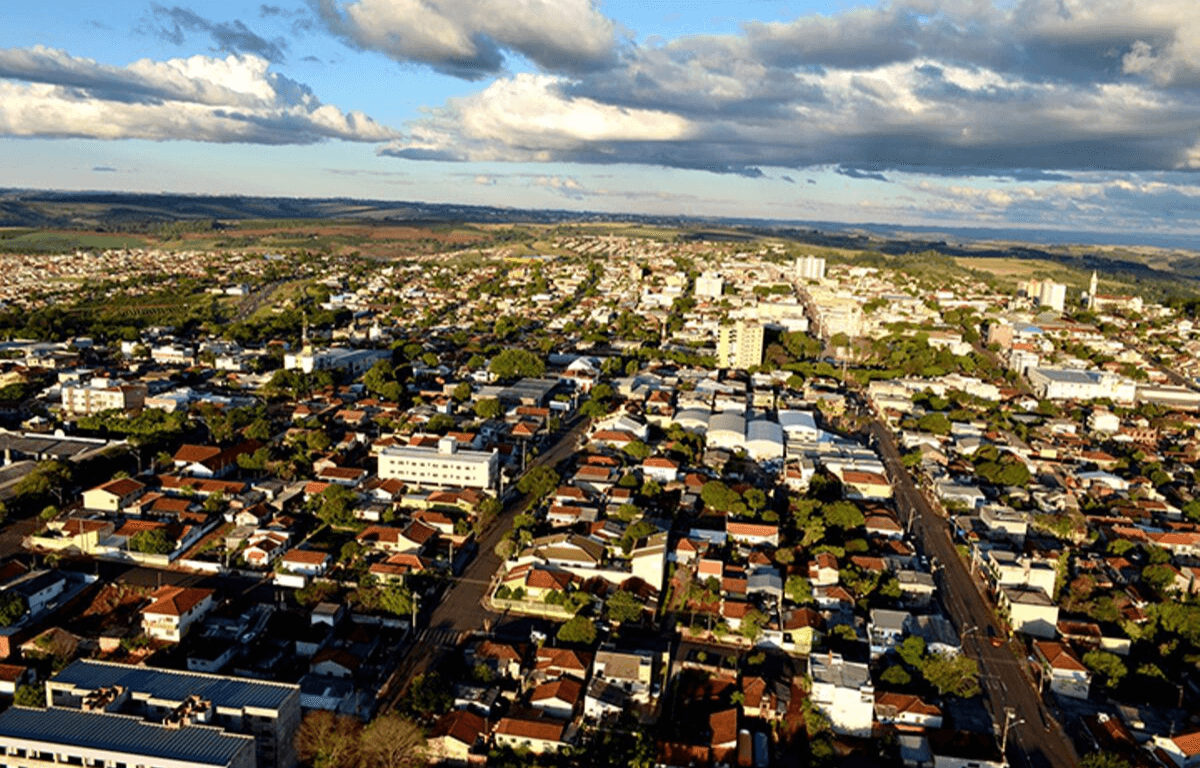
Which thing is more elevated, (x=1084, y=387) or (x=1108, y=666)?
(x=1084, y=387)

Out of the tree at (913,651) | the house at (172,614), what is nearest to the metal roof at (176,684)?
the house at (172,614)

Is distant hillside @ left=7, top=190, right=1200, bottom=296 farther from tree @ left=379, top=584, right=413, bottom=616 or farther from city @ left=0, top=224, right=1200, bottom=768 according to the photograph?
tree @ left=379, top=584, right=413, bottom=616

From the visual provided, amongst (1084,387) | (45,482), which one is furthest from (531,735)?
(1084,387)

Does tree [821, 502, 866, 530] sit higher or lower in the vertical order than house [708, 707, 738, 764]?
higher

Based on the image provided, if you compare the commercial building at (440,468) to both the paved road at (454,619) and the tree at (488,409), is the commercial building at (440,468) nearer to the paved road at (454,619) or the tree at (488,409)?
the paved road at (454,619)

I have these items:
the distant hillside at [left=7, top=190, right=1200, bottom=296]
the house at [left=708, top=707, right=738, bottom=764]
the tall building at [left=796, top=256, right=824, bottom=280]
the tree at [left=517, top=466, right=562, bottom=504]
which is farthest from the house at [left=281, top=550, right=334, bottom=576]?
the distant hillside at [left=7, top=190, right=1200, bottom=296]

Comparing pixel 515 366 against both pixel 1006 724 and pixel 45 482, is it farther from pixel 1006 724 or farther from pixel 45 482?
pixel 1006 724
